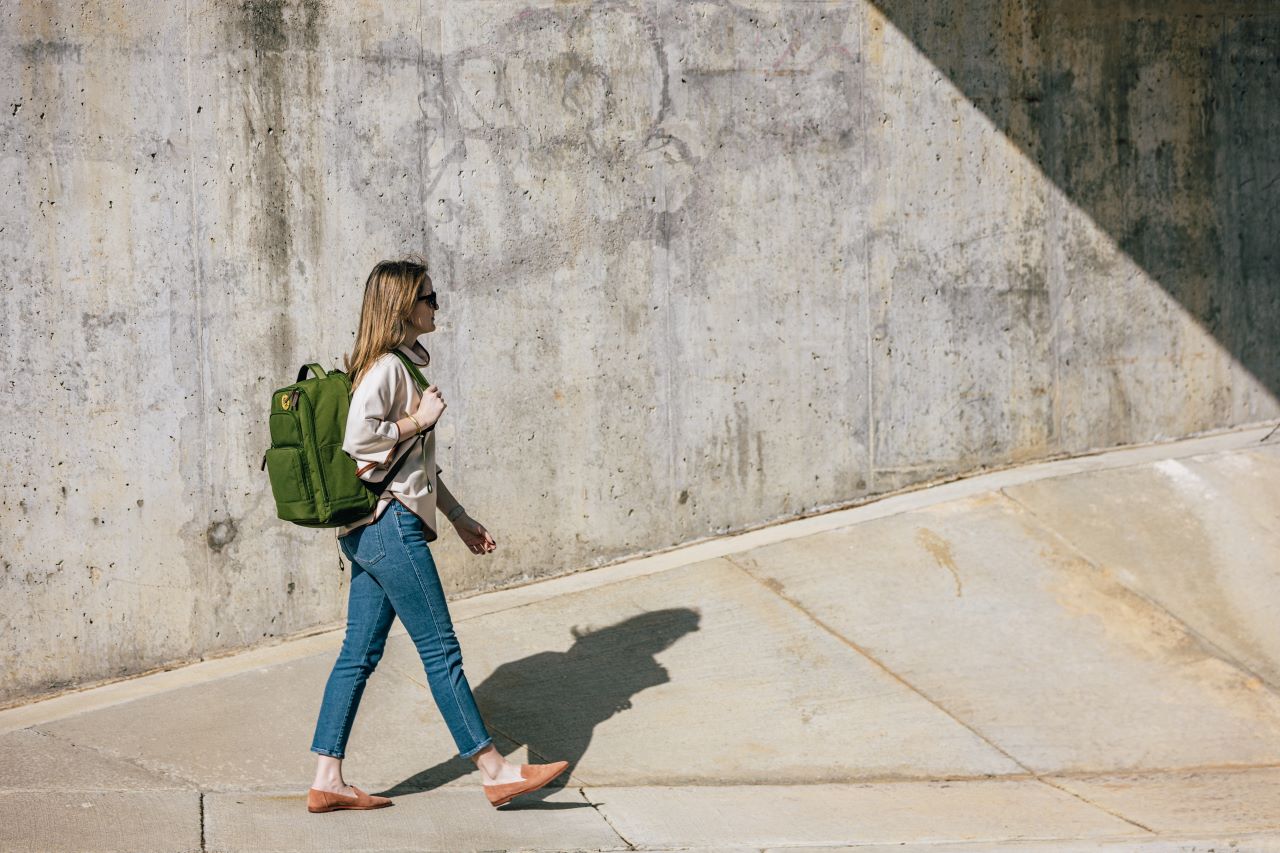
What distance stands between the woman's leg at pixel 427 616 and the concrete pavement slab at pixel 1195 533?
3512mm

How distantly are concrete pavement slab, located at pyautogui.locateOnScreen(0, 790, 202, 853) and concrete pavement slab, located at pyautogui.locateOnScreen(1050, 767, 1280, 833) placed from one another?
3.12 metres

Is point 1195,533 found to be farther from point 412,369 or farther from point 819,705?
point 412,369

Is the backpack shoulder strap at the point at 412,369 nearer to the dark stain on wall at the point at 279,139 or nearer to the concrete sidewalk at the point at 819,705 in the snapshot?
the concrete sidewalk at the point at 819,705

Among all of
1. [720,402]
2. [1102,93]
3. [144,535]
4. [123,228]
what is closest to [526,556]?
[720,402]

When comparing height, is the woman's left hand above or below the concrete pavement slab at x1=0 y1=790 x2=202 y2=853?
above

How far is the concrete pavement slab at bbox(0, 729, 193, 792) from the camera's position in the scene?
473 cm

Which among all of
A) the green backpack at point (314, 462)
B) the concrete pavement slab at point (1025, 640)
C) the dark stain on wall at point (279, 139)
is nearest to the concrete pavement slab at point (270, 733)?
the green backpack at point (314, 462)

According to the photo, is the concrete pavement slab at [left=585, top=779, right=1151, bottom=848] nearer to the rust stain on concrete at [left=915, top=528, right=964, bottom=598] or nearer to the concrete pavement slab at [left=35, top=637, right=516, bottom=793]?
the concrete pavement slab at [left=35, top=637, right=516, bottom=793]

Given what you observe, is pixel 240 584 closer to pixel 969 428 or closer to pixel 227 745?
pixel 227 745

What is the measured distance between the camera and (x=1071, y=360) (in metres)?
7.85

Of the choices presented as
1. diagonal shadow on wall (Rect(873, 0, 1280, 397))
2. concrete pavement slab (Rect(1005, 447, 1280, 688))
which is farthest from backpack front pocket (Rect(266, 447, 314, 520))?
diagonal shadow on wall (Rect(873, 0, 1280, 397))

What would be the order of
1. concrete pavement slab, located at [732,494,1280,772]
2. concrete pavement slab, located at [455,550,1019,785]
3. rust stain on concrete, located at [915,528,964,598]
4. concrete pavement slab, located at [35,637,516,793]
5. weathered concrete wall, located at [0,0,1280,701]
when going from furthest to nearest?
rust stain on concrete, located at [915,528,964,598]
weathered concrete wall, located at [0,0,1280,701]
concrete pavement slab, located at [732,494,1280,772]
concrete pavement slab, located at [455,550,1019,785]
concrete pavement slab, located at [35,637,516,793]

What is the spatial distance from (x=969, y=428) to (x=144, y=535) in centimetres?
451

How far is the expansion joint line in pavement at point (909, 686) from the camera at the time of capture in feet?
15.3
